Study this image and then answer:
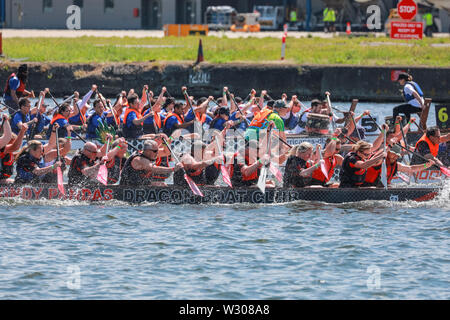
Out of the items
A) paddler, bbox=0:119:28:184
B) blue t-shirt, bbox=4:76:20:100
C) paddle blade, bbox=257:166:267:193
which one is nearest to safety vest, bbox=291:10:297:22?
blue t-shirt, bbox=4:76:20:100

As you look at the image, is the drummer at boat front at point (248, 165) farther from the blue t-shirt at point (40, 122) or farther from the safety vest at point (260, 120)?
the blue t-shirt at point (40, 122)

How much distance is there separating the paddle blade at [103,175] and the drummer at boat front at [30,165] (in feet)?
2.55

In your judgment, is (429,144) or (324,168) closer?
(324,168)

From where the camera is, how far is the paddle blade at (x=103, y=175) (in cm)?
1555

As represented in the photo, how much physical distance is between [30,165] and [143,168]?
200 centimetres

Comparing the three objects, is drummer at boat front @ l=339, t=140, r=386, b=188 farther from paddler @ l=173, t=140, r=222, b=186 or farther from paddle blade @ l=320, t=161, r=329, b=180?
paddler @ l=173, t=140, r=222, b=186

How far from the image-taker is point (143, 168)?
15.7m

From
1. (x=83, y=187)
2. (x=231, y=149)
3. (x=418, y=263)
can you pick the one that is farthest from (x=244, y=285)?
(x=231, y=149)

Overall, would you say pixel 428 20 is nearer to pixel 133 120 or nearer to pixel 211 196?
pixel 133 120

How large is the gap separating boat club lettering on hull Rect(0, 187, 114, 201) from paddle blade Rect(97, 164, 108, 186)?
0.26 metres

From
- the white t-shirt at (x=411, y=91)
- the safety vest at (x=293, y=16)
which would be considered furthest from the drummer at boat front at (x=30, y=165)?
the safety vest at (x=293, y=16)

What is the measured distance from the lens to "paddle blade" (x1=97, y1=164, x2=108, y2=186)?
1555cm

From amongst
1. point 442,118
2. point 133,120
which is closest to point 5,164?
point 133,120
